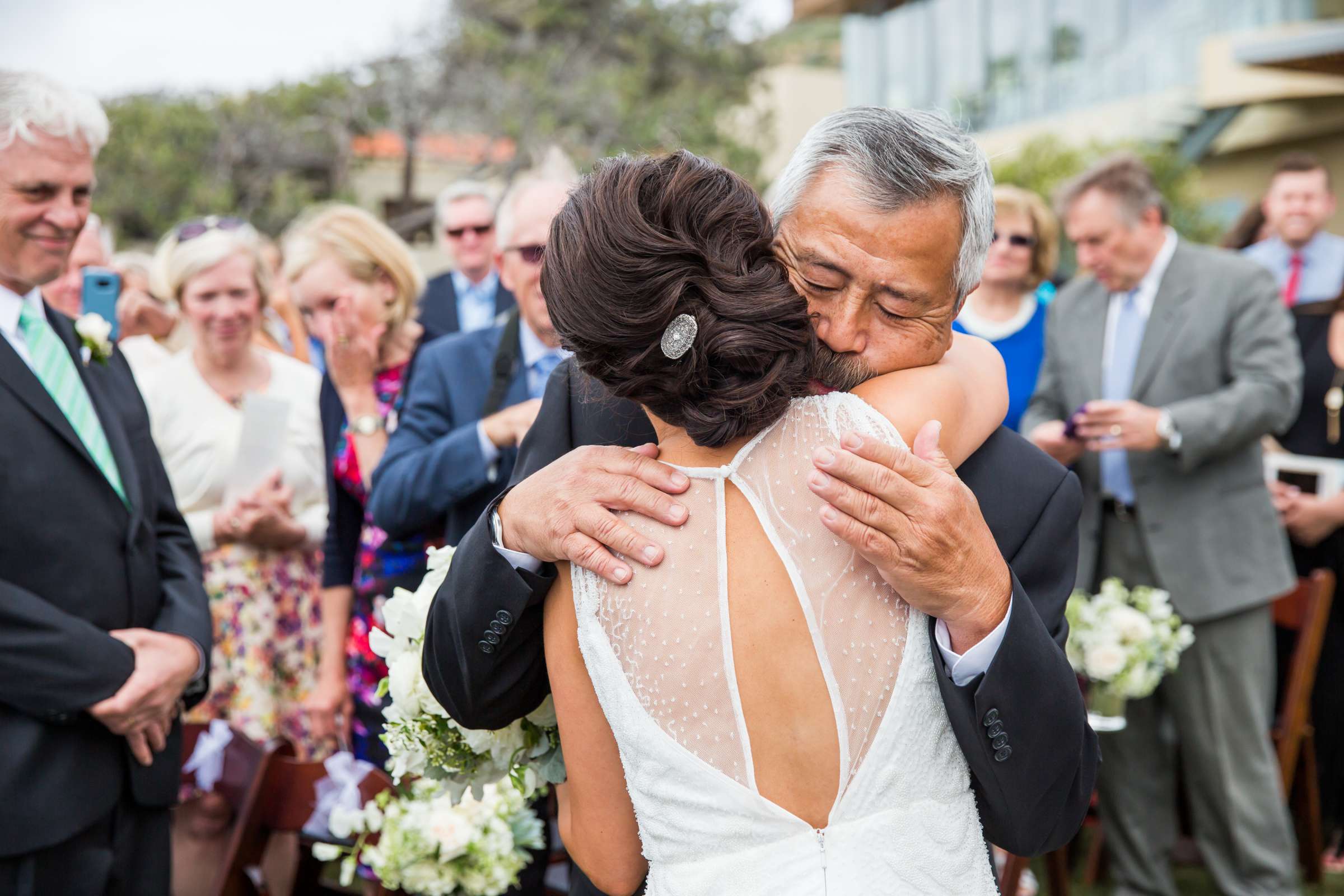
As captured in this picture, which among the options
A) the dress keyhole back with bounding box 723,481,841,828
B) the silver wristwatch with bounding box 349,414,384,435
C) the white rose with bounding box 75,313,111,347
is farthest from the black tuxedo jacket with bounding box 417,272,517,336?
the dress keyhole back with bounding box 723,481,841,828

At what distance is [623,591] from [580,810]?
1.46ft

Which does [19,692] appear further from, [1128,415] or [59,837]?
[1128,415]

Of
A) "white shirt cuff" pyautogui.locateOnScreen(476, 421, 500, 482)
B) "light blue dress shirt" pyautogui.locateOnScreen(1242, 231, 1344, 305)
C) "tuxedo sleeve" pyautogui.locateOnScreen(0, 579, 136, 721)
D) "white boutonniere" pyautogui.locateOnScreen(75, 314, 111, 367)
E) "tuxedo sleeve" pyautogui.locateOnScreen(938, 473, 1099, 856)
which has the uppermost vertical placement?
"white boutonniere" pyautogui.locateOnScreen(75, 314, 111, 367)

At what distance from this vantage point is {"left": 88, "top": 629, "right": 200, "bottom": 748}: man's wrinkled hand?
9.73ft

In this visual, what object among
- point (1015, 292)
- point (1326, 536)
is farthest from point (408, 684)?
point (1326, 536)

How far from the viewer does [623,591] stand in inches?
69.5

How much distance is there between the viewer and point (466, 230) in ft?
22.2

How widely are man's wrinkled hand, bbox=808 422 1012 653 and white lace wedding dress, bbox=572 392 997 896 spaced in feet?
0.18

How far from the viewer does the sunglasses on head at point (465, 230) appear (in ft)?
22.2

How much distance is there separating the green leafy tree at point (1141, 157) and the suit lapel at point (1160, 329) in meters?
12.4

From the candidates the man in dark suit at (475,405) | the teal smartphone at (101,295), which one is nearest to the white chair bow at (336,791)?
the man in dark suit at (475,405)

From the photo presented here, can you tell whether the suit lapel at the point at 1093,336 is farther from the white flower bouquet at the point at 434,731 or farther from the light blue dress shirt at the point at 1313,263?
the white flower bouquet at the point at 434,731

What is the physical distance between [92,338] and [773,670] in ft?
7.91

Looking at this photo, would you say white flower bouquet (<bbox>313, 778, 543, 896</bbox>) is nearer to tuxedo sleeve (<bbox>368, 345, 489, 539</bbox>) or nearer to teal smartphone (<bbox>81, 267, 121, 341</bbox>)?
tuxedo sleeve (<bbox>368, 345, 489, 539</bbox>)
